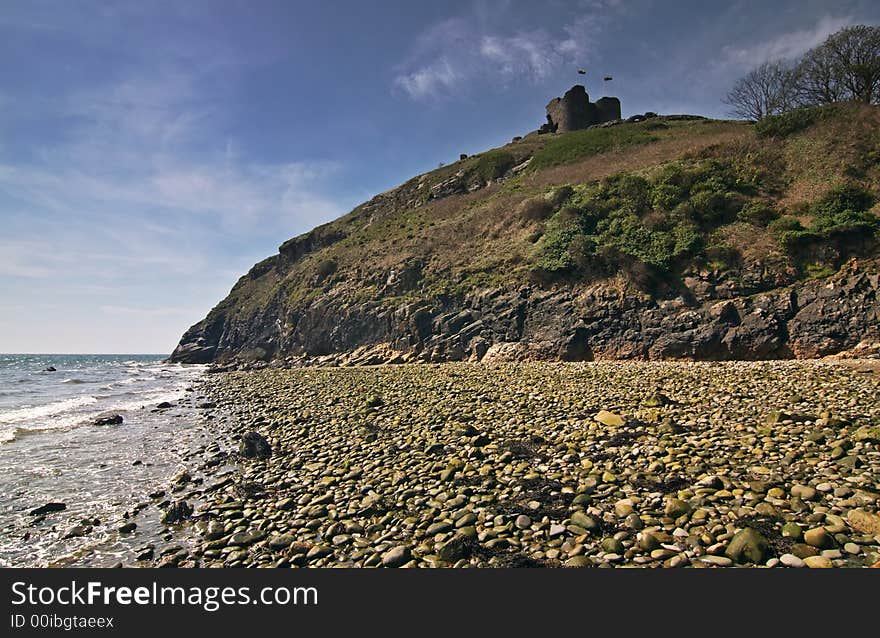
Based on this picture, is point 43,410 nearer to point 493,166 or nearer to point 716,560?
point 716,560

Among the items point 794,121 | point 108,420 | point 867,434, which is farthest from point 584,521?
point 794,121

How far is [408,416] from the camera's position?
13.9 meters

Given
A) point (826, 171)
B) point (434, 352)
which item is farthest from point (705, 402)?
point (826, 171)

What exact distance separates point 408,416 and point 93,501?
26.5ft

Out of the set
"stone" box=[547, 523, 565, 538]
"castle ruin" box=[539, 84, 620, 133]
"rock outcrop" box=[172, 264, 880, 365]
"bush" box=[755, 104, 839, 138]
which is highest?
"castle ruin" box=[539, 84, 620, 133]

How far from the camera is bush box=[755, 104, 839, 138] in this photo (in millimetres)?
32250

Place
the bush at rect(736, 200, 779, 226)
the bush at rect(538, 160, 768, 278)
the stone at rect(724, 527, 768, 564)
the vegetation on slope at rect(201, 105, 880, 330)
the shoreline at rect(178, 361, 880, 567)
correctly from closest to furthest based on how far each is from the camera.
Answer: the stone at rect(724, 527, 768, 564), the shoreline at rect(178, 361, 880, 567), the vegetation on slope at rect(201, 105, 880, 330), the bush at rect(736, 200, 779, 226), the bush at rect(538, 160, 768, 278)

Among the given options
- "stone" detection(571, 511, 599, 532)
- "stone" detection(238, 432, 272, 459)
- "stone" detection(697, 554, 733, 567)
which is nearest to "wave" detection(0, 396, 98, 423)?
"stone" detection(238, 432, 272, 459)

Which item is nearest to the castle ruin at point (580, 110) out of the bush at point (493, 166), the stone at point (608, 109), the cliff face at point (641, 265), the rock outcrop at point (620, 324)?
the stone at point (608, 109)

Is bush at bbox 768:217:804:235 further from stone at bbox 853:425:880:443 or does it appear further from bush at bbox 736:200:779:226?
stone at bbox 853:425:880:443

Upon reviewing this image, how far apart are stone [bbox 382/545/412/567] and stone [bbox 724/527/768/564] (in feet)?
12.7

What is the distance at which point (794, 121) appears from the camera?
32688 millimetres

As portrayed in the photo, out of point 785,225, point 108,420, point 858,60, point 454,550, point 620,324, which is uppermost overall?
point 858,60

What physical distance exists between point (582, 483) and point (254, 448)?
29.8 feet
